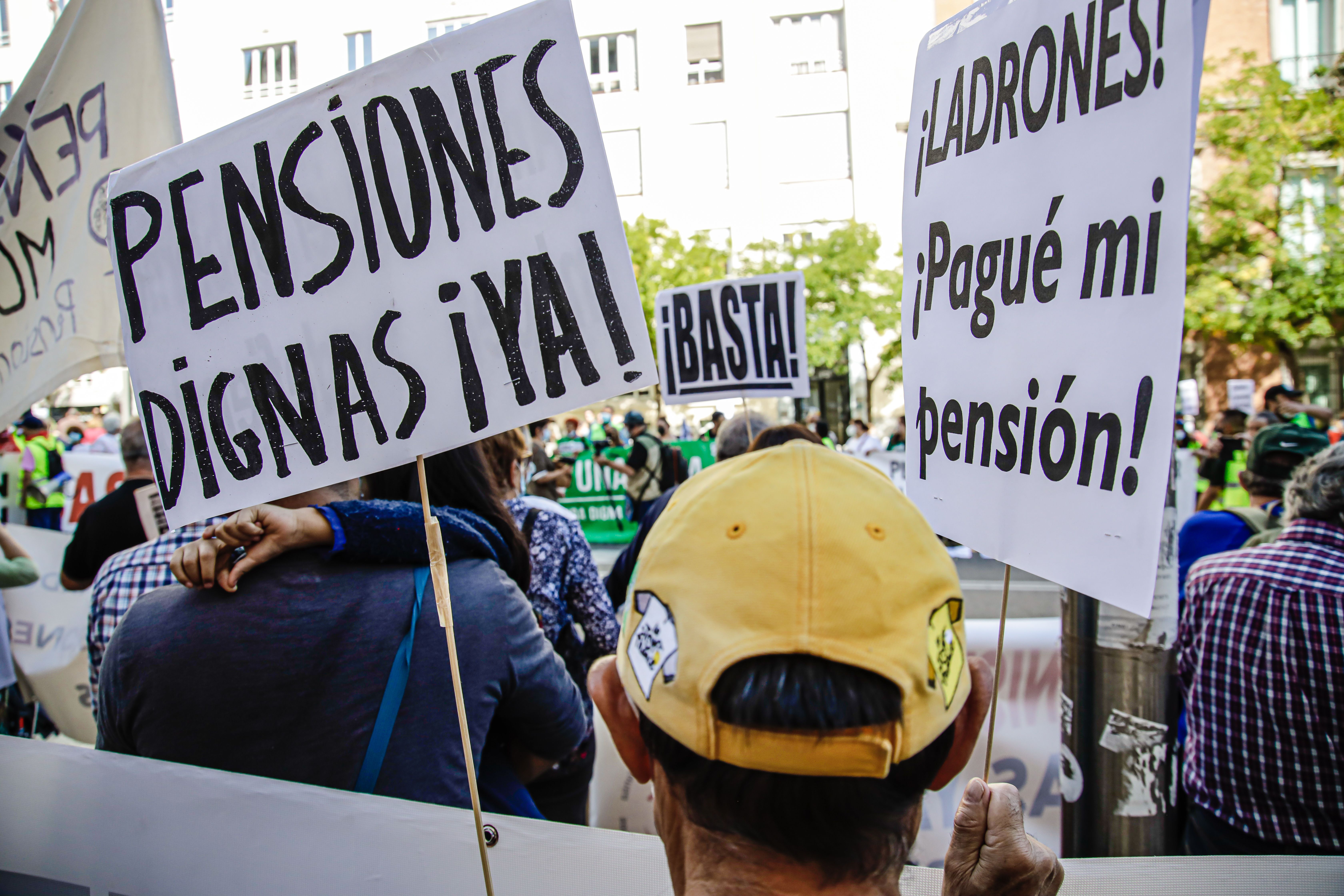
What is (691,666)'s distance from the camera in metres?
0.87

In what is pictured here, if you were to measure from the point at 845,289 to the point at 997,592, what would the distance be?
20.0 meters

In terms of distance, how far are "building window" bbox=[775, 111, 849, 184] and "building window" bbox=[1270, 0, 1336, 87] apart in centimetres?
1324

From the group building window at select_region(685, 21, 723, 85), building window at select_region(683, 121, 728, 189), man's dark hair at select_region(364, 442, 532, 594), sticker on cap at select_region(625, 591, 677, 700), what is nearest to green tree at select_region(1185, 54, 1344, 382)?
building window at select_region(683, 121, 728, 189)

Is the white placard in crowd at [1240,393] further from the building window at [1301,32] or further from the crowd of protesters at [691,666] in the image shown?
the building window at [1301,32]

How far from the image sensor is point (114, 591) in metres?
1.93

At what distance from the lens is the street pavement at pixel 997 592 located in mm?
7469

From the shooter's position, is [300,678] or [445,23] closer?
[300,678]

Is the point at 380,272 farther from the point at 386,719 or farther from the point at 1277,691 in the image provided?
the point at 1277,691

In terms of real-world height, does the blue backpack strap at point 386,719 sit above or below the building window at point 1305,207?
below

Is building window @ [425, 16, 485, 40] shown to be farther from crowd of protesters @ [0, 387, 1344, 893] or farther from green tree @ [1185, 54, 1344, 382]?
crowd of protesters @ [0, 387, 1344, 893]

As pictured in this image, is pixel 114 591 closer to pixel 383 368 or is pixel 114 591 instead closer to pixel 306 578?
pixel 306 578

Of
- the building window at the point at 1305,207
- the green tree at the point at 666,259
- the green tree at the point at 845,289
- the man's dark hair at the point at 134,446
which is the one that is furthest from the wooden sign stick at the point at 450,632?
the green tree at the point at 845,289

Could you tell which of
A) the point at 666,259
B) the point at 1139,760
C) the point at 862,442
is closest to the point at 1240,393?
the point at 862,442

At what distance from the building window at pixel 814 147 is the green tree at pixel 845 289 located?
15.2 feet
